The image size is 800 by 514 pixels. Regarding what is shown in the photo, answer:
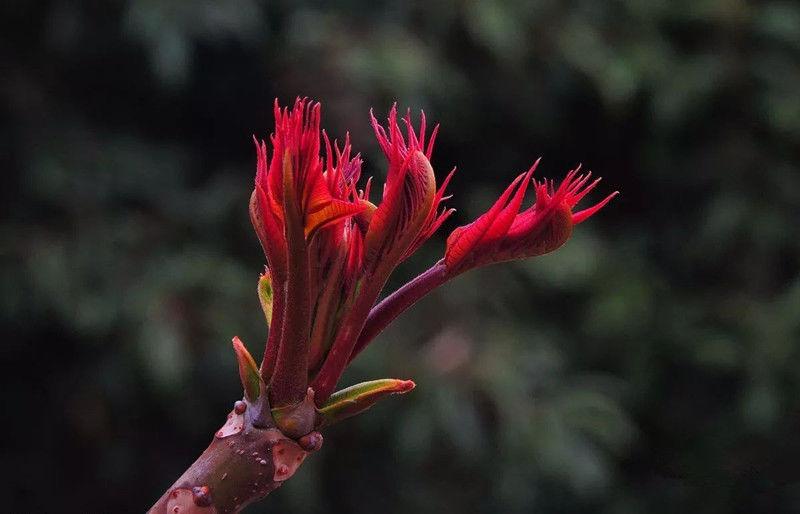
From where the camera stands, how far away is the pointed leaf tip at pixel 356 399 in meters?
0.44

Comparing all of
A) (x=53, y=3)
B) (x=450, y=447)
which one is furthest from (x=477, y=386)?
(x=53, y=3)

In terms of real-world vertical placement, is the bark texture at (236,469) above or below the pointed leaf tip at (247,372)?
below

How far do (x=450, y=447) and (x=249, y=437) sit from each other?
2163 millimetres

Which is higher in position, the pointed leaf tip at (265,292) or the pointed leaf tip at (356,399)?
the pointed leaf tip at (265,292)

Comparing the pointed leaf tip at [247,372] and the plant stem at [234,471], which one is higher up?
the pointed leaf tip at [247,372]

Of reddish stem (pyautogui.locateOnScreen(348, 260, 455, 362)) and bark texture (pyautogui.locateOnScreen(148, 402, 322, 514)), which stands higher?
reddish stem (pyautogui.locateOnScreen(348, 260, 455, 362))

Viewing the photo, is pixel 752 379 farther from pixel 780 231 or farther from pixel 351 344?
pixel 351 344

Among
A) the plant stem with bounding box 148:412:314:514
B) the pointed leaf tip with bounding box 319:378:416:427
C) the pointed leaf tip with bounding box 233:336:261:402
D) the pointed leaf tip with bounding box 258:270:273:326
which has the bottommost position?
the plant stem with bounding box 148:412:314:514

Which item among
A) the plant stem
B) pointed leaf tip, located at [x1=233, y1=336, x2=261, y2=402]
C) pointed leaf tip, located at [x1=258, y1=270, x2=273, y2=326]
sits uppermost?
pointed leaf tip, located at [x1=258, y1=270, x2=273, y2=326]

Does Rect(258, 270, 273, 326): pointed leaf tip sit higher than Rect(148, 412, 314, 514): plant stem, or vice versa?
Rect(258, 270, 273, 326): pointed leaf tip

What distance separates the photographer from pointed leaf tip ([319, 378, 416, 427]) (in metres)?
0.44

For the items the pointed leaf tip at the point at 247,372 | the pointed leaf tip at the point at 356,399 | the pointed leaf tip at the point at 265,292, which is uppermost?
the pointed leaf tip at the point at 265,292

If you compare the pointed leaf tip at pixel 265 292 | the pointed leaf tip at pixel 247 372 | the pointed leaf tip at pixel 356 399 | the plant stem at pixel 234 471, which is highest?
the pointed leaf tip at pixel 265 292

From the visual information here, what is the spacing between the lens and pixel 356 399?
0.44m
